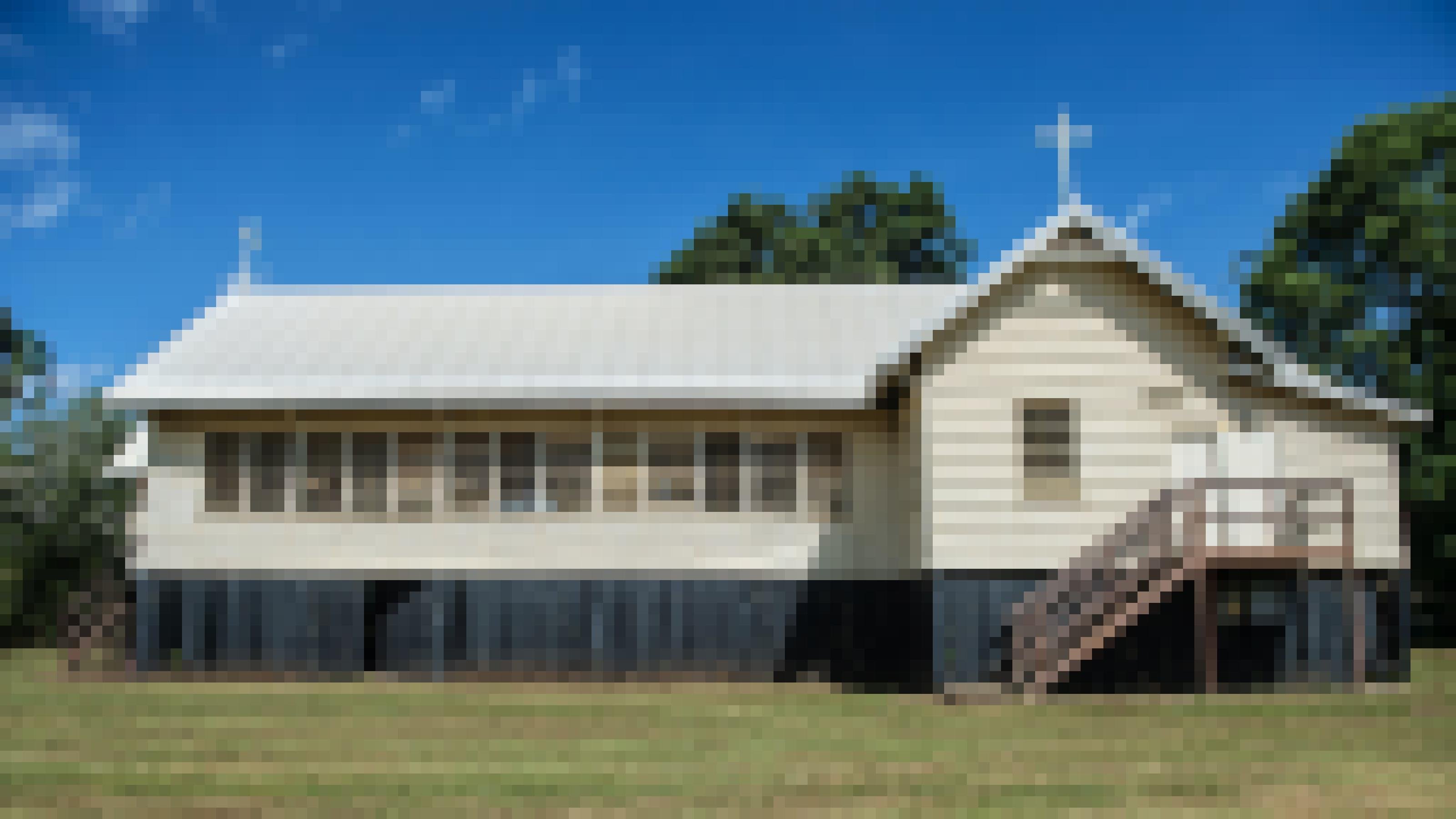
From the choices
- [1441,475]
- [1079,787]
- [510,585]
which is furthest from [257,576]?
[1441,475]

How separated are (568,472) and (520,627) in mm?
2196

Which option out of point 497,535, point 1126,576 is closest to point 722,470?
point 497,535

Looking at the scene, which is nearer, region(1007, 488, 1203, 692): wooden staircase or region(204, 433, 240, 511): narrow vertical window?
region(1007, 488, 1203, 692): wooden staircase

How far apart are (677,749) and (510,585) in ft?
24.9

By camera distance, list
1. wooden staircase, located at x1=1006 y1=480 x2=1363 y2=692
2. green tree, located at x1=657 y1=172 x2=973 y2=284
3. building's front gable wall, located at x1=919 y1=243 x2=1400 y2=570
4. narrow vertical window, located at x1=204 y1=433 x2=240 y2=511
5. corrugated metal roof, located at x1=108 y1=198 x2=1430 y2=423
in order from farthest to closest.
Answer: green tree, located at x1=657 y1=172 x2=973 y2=284, narrow vertical window, located at x1=204 y1=433 x2=240 y2=511, corrugated metal roof, located at x1=108 y1=198 x2=1430 y2=423, building's front gable wall, located at x1=919 y1=243 x2=1400 y2=570, wooden staircase, located at x1=1006 y1=480 x2=1363 y2=692

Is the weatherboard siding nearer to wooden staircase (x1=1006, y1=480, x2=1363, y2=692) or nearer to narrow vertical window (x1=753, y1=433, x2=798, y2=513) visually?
narrow vertical window (x1=753, y1=433, x2=798, y2=513)

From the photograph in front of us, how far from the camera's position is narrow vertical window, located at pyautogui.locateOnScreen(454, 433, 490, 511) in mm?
Answer: 20203

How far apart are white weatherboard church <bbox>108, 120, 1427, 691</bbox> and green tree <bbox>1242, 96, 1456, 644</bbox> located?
10295 millimetres

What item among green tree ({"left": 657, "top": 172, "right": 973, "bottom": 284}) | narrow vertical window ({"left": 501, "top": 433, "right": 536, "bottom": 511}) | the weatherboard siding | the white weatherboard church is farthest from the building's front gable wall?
green tree ({"left": 657, "top": 172, "right": 973, "bottom": 284})

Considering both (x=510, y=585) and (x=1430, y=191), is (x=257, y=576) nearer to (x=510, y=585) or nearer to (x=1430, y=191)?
(x=510, y=585)

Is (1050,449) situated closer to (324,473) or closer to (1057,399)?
(1057,399)

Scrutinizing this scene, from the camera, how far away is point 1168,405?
17.7 m

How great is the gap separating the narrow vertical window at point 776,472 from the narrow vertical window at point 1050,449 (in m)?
3.69

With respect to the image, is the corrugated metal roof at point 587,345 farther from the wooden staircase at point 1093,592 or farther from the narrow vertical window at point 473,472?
the wooden staircase at point 1093,592
